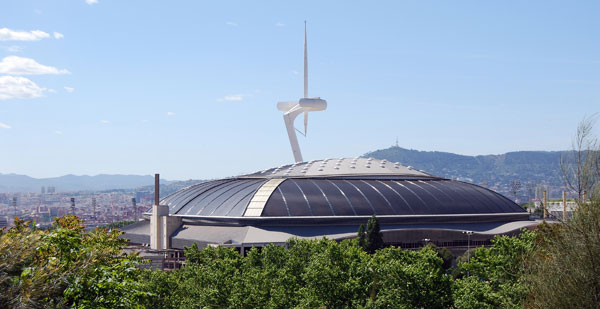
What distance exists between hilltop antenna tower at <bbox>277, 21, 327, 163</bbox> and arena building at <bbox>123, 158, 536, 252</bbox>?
16.4 m

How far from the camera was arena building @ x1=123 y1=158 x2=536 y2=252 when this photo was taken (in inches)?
3004

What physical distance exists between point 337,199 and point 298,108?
32313mm

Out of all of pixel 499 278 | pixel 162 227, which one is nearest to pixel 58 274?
pixel 499 278

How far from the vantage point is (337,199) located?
80.9 meters

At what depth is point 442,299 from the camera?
3938 cm

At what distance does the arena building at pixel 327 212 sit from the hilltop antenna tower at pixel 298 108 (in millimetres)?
16420

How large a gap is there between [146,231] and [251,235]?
23096mm

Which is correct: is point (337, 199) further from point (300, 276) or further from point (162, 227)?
point (300, 276)

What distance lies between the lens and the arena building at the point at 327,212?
250 ft

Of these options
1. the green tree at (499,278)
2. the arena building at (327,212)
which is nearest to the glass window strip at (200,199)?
the arena building at (327,212)

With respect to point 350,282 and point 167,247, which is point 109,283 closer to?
point 350,282

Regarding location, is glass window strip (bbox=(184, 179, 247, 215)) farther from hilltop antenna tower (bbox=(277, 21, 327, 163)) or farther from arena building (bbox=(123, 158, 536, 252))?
hilltop antenna tower (bbox=(277, 21, 327, 163))

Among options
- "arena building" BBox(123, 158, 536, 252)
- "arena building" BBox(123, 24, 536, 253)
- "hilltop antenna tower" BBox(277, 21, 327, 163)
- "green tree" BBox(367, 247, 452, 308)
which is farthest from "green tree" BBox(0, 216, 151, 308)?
"hilltop antenna tower" BBox(277, 21, 327, 163)

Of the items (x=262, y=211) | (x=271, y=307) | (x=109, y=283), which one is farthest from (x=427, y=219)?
(x=109, y=283)
